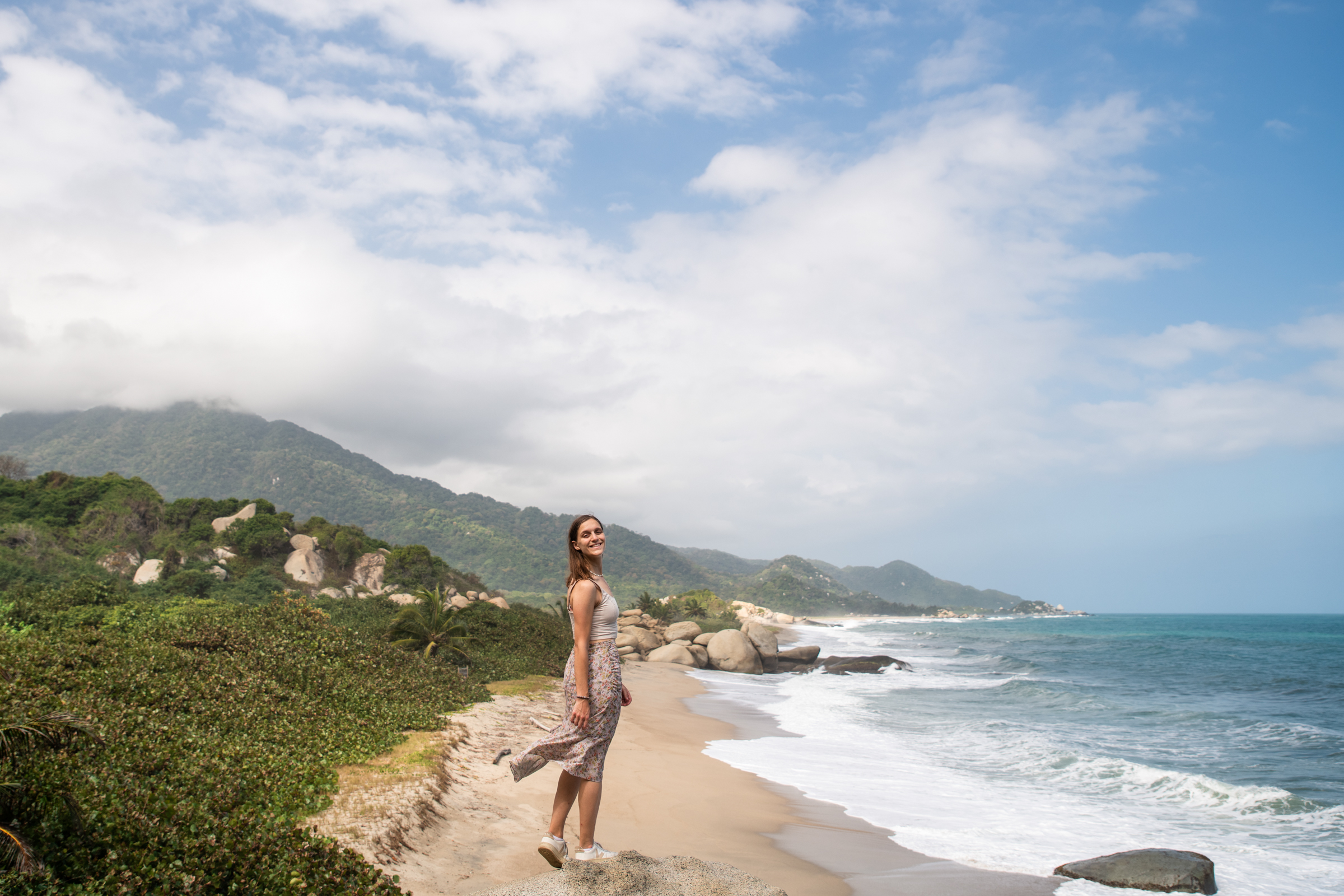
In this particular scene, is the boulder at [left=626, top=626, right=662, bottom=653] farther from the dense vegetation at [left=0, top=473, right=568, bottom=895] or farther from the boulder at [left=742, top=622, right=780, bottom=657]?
the dense vegetation at [left=0, top=473, right=568, bottom=895]

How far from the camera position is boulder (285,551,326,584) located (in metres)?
31.6

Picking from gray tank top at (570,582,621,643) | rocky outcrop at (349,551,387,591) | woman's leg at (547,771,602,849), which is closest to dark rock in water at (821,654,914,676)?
rocky outcrop at (349,551,387,591)

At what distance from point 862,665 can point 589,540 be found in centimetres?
2827

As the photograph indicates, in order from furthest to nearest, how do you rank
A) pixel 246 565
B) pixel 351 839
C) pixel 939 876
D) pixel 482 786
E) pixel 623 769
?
1. pixel 246 565
2. pixel 623 769
3. pixel 482 786
4. pixel 939 876
5. pixel 351 839

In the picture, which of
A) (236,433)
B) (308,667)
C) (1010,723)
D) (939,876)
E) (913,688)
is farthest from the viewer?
(236,433)

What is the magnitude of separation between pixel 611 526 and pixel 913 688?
420 ft

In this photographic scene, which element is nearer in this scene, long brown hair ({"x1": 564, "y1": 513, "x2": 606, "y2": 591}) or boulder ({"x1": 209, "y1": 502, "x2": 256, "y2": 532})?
long brown hair ({"x1": 564, "y1": 513, "x2": 606, "y2": 591})

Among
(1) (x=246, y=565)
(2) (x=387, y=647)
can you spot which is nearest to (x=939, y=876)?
(2) (x=387, y=647)

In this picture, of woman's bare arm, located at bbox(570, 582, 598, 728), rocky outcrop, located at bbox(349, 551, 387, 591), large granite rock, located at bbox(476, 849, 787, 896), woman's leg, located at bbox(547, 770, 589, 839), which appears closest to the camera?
large granite rock, located at bbox(476, 849, 787, 896)

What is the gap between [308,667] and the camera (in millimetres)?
10406

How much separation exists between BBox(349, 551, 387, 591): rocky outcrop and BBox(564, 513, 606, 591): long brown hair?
32.3m

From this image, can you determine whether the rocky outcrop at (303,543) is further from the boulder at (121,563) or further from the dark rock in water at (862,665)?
the dark rock in water at (862,665)

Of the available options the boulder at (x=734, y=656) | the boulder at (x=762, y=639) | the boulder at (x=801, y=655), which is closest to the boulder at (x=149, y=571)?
the boulder at (x=734, y=656)

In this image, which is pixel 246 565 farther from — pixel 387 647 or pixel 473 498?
pixel 473 498
